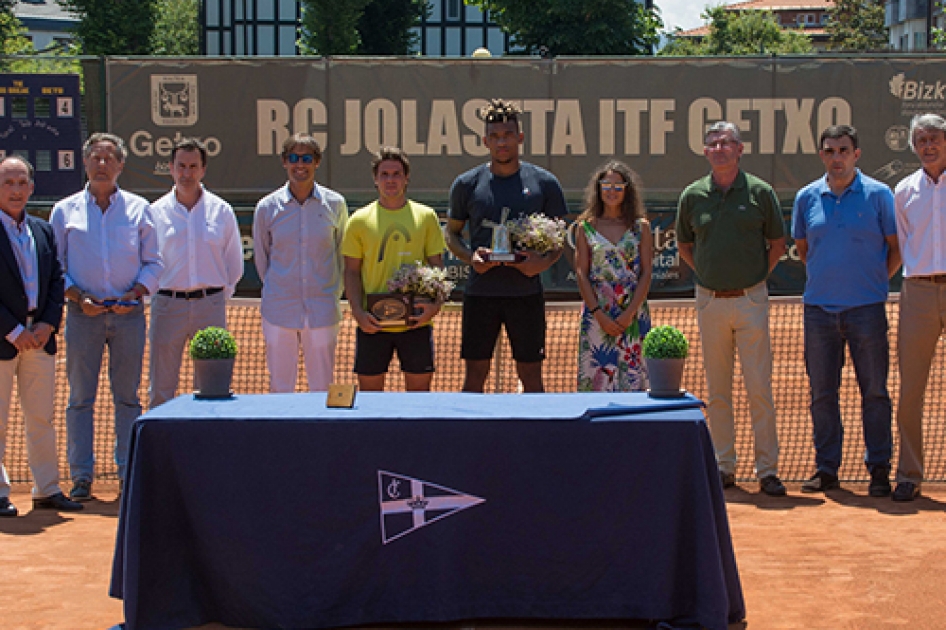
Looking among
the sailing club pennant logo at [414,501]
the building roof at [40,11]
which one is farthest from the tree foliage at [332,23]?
the building roof at [40,11]

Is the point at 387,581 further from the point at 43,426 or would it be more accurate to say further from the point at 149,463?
the point at 43,426

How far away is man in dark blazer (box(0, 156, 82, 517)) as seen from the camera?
6.56 metres

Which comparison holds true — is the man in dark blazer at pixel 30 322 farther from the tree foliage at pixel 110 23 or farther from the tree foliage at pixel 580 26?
the tree foliage at pixel 110 23

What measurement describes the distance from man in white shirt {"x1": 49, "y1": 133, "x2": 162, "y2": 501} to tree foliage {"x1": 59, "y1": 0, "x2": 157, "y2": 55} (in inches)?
1301

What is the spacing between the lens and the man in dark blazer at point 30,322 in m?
6.56

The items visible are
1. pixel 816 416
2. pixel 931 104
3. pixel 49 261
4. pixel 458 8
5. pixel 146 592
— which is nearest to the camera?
pixel 146 592

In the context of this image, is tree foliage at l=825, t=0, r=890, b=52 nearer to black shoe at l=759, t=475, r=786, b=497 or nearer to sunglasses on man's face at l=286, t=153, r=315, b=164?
black shoe at l=759, t=475, r=786, b=497

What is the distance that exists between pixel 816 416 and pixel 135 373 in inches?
179

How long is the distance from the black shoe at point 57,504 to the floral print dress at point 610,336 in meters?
3.27

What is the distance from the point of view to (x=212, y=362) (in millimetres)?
4910

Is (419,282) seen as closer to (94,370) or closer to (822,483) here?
(94,370)

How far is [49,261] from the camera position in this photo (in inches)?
263

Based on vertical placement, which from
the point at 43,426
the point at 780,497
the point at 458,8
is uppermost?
the point at 458,8

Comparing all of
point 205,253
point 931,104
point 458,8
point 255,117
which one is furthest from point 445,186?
point 458,8
